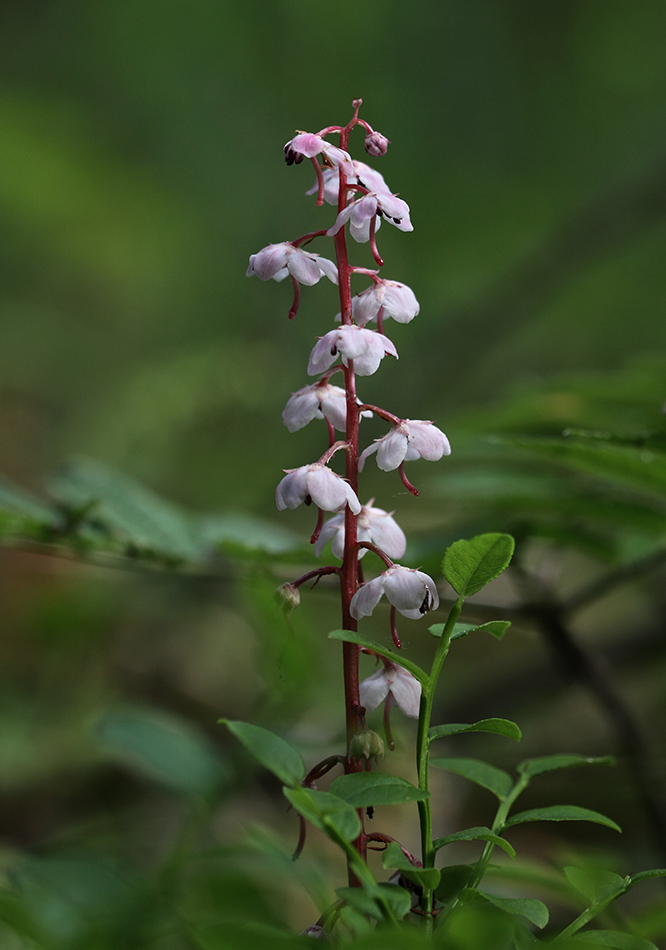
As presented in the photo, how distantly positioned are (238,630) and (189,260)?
2145 mm

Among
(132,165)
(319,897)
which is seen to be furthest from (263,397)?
(132,165)

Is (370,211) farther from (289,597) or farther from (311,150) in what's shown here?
(289,597)

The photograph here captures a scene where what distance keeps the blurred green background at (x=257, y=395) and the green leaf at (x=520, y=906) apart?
0.43 feet

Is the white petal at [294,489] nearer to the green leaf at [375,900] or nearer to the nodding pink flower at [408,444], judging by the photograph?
the nodding pink flower at [408,444]

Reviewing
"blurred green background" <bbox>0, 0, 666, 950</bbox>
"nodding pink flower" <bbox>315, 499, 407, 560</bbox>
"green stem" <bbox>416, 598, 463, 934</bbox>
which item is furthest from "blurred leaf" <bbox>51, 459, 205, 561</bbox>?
"green stem" <bbox>416, 598, 463, 934</bbox>

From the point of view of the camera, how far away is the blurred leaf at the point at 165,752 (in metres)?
0.94

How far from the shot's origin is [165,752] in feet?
3.18

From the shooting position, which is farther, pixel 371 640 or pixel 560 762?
pixel 560 762

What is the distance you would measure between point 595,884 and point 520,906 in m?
0.05

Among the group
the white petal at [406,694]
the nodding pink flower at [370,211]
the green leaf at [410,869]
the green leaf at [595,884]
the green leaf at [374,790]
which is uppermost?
the nodding pink flower at [370,211]

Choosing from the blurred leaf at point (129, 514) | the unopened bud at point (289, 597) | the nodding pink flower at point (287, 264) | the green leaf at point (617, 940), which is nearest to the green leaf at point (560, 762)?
the green leaf at point (617, 940)

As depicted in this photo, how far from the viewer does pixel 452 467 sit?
2828 mm

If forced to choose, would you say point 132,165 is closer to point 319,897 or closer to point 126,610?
point 126,610

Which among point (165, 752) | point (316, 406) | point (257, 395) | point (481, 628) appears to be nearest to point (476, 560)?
point (481, 628)
